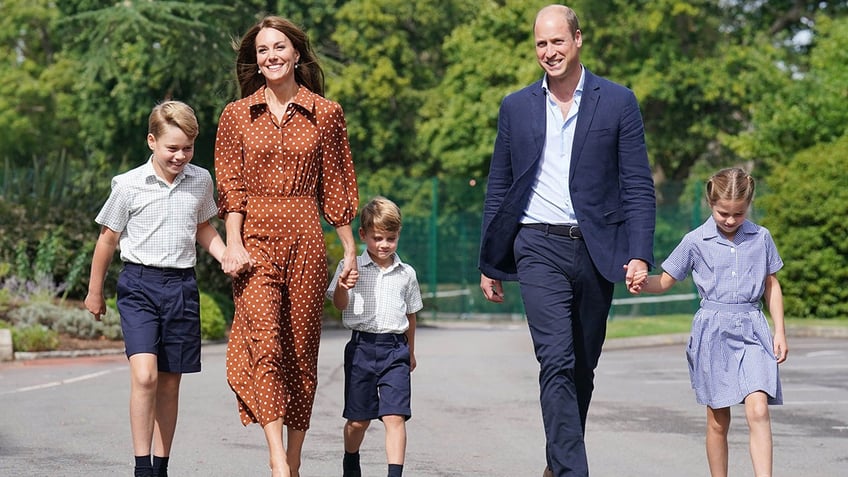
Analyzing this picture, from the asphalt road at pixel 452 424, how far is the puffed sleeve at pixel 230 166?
1.80 meters

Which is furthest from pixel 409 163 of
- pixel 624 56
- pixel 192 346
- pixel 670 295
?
pixel 192 346

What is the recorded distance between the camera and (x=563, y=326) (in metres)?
6.27

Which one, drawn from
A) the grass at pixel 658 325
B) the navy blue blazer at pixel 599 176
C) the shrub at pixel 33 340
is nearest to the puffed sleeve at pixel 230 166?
the navy blue blazer at pixel 599 176

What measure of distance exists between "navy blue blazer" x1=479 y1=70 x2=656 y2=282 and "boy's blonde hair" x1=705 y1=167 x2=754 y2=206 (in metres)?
0.34

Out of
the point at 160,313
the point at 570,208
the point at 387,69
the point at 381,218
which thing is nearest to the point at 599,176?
the point at 570,208

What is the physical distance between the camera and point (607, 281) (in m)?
6.36

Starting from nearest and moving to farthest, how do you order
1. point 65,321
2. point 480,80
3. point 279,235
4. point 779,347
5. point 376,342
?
point 279,235, point 779,347, point 376,342, point 65,321, point 480,80

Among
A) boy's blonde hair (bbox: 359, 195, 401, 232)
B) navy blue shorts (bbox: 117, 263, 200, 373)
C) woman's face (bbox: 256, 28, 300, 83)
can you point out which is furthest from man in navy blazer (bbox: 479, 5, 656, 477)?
navy blue shorts (bbox: 117, 263, 200, 373)

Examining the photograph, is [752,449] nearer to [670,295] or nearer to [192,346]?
[192,346]

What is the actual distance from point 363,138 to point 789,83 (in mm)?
11870

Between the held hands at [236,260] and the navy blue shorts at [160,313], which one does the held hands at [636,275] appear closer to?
the held hands at [236,260]

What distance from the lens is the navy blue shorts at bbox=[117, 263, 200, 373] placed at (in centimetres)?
654

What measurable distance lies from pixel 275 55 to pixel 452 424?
4220 mm

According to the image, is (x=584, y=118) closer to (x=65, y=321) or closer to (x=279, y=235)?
(x=279, y=235)
